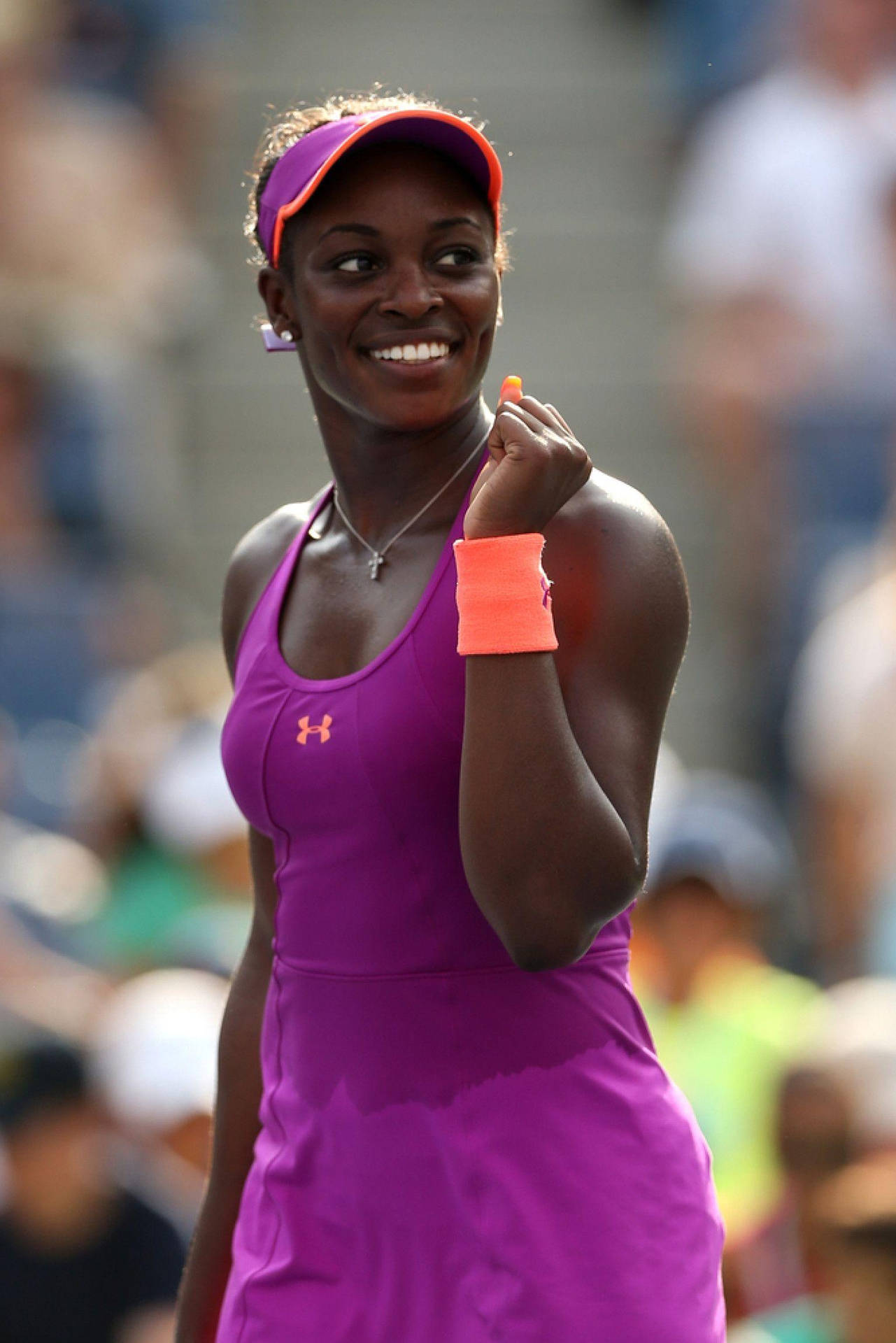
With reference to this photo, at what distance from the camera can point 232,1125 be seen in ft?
8.27

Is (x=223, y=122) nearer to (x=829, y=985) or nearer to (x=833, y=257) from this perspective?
(x=833, y=257)

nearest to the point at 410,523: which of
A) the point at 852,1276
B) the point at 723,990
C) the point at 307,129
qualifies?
the point at 307,129

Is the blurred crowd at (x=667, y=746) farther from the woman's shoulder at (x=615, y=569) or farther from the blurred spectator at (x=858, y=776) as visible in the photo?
the woman's shoulder at (x=615, y=569)

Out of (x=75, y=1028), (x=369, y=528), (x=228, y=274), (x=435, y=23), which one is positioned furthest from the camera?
(x=435, y=23)

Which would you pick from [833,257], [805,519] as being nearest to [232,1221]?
[805,519]

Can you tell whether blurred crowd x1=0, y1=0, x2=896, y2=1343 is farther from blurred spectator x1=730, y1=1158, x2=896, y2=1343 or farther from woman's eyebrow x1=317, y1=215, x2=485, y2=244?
woman's eyebrow x1=317, y1=215, x2=485, y2=244

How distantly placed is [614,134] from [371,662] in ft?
24.2

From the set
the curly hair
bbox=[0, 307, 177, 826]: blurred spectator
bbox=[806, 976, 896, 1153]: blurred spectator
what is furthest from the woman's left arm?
bbox=[0, 307, 177, 826]: blurred spectator

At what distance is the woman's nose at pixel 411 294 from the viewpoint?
85.9 inches

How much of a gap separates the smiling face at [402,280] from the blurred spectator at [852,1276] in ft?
6.19

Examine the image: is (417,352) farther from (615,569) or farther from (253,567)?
(253,567)

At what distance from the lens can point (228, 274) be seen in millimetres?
8945

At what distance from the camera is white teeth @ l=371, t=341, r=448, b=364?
86.9 inches

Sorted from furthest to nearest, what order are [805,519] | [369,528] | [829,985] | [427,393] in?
[805,519] → [829,985] → [369,528] → [427,393]
